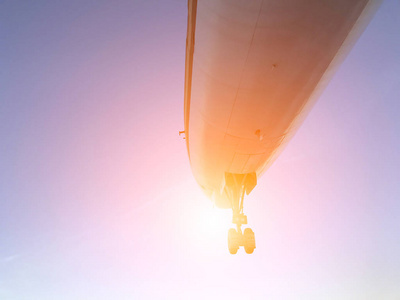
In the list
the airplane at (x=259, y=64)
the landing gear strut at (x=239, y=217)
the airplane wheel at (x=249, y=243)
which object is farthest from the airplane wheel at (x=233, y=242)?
the airplane at (x=259, y=64)

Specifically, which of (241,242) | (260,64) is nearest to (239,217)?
(241,242)

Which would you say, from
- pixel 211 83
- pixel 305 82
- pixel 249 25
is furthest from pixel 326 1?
pixel 211 83

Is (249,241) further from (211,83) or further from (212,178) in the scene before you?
(211,83)

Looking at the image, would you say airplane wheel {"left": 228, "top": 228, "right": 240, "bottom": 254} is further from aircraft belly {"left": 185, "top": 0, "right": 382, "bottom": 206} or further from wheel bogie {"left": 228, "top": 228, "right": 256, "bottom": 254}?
aircraft belly {"left": 185, "top": 0, "right": 382, "bottom": 206}

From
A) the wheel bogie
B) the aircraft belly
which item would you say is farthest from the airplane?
the wheel bogie

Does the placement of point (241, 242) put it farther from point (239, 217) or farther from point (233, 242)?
point (239, 217)

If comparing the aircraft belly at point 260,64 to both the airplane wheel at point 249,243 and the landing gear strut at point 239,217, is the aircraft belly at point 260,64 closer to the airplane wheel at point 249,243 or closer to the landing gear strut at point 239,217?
the landing gear strut at point 239,217

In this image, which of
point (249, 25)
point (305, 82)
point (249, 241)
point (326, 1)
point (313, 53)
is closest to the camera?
point (326, 1)
